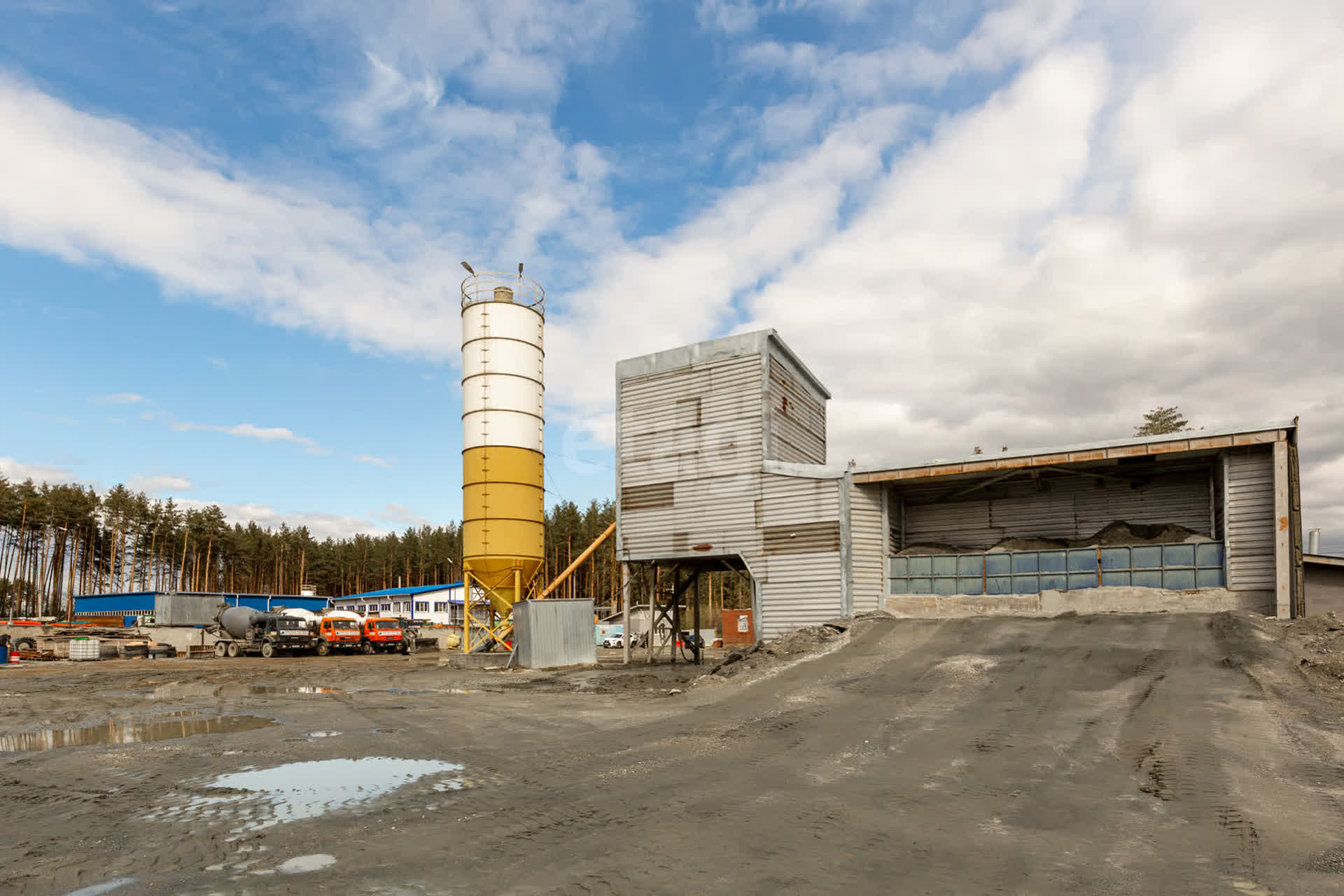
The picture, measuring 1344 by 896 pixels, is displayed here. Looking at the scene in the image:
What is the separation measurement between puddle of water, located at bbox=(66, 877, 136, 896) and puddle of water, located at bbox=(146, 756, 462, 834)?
1330 mm

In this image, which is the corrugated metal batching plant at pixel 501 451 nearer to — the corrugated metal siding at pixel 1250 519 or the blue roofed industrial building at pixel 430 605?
the corrugated metal siding at pixel 1250 519

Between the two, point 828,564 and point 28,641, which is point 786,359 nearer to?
point 828,564

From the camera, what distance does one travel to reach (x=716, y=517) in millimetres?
27062

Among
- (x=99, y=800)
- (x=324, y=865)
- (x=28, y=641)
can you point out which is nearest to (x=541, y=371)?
(x=99, y=800)

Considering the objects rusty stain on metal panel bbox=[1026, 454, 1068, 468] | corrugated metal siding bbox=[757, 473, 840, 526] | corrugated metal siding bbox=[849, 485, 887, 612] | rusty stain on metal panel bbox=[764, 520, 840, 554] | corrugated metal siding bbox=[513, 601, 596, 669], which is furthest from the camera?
corrugated metal siding bbox=[513, 601, 596, 669]

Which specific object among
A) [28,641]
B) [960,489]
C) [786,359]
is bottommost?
[28,641]

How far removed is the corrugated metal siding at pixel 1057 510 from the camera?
2272 cm

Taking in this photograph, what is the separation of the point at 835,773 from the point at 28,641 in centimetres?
5522

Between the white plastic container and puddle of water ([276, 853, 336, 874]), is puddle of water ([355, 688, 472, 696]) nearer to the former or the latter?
puddle of water ([276, 853, 336, 874])

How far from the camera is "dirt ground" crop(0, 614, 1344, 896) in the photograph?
6.68 m

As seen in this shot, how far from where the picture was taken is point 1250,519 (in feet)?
64.8

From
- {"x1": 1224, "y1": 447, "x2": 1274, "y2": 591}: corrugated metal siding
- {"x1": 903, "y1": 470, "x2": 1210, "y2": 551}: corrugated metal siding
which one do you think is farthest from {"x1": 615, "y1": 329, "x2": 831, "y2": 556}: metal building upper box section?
{"x1": 1224, "y1": 447, "x2": 1274, "y2": 591}: corrugated metal siding

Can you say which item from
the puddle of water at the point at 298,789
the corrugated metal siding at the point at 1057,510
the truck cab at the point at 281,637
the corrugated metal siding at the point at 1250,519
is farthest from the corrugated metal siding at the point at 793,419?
the truck cab at the point at 281,637

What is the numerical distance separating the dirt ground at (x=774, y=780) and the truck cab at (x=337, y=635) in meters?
25.3
